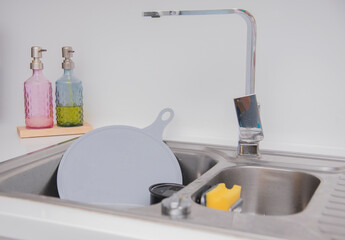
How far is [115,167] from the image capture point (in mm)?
1015

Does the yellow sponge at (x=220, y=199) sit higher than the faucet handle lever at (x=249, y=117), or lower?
lower

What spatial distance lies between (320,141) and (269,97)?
0.19 meters

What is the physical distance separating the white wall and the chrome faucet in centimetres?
13

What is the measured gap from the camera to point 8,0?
1430mm

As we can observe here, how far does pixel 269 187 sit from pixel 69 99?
2.28 feet

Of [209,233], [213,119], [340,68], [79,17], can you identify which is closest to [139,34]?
[79,17]

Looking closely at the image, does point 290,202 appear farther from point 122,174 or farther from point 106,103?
point 106,103

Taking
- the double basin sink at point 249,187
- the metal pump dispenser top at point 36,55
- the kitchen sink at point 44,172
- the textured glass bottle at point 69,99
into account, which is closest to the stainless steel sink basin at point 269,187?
the double basin sink at point 249,187

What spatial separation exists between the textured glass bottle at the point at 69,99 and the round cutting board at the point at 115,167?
25 cm

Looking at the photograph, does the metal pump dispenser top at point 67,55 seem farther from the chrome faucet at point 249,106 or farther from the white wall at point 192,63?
the chrome faucet at point 249,106

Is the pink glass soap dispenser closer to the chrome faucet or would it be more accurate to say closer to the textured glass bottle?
the textured glass bottle

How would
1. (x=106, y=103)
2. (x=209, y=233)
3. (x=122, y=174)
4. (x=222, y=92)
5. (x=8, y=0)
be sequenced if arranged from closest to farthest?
(x=209, y=233) → (x=122, y=174) → (x=222, y=92) → (x=106, y=103) → (x=8, y=0)

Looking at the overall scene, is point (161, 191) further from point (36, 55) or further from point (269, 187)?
point (36, 55)

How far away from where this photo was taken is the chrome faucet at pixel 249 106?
3.13 feet
